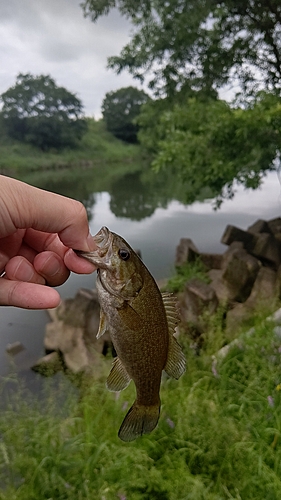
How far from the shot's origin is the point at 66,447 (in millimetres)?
2590

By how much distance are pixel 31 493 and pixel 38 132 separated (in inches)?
685

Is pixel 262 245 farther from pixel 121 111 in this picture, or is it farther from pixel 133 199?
pixel 121 111

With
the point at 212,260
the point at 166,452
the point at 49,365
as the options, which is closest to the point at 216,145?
the point at 212,260

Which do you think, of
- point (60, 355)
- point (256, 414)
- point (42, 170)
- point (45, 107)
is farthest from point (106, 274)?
point (42, 170)

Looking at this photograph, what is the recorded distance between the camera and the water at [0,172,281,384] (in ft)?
21.9

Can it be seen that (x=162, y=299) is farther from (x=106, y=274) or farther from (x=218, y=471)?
(x=218, y=471)

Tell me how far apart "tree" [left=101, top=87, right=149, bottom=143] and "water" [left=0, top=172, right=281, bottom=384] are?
17.3 meters

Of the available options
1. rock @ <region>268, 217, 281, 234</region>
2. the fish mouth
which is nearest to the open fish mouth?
the fish mouth

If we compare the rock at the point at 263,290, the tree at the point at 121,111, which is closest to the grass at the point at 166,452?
the rock at the point at 263,290

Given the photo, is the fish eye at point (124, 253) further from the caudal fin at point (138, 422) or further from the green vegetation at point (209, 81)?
the green vegetation at point (209, 81)

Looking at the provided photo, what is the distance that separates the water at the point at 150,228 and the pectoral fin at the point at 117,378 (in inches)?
170

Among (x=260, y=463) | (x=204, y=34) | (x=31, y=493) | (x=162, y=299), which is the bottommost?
(x=31, y=493)

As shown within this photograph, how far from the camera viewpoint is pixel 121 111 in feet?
118

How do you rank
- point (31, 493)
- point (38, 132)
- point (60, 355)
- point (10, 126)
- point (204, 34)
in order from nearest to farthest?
point (31, 493)
point (60, 355)
point (204, 34)
point (10, 126)
point (38, 132)
